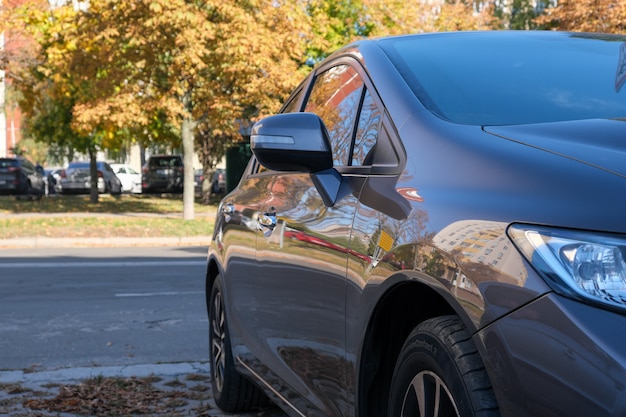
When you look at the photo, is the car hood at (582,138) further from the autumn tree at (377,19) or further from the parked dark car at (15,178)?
the parked dark car at (15,178)

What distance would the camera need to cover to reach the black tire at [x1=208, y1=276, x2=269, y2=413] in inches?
204

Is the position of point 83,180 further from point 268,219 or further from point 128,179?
point 268,219

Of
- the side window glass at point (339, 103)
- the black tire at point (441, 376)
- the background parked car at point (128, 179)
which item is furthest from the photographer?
the background parked car at point (128, 179)

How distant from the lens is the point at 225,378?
5.24 metres

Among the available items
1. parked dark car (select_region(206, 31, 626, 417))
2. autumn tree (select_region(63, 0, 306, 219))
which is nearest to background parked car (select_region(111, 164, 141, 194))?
autumn tree (select_region(63, 0, 306, 219))

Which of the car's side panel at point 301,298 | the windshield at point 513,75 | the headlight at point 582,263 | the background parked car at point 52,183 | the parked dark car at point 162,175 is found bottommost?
the background parked car at point 52,183

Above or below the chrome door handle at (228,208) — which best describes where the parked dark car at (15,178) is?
below

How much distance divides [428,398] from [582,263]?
2.16ft

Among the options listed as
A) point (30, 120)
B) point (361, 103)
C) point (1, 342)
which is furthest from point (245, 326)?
point (30, 120)

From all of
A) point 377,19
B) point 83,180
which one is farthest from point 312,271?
point 83,180

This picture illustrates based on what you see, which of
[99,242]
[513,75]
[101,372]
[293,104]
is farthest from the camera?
[99,242]

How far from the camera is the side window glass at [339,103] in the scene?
3719mm

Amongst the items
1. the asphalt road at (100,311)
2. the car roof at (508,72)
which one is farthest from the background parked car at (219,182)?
the car roof at (508,72)

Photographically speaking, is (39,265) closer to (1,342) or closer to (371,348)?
(1,342)
